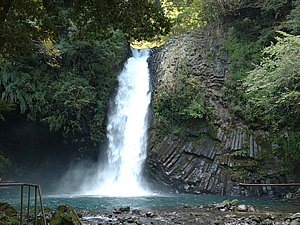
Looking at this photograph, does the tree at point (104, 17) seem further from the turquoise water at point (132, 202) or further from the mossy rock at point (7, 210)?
the turquoise water at point (132, 202)

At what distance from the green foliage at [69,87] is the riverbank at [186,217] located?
8.54 metres

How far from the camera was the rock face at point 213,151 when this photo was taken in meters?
12.4

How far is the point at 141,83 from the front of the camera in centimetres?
1834

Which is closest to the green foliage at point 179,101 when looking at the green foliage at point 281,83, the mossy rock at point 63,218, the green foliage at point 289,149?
the green foliage at point 281,83

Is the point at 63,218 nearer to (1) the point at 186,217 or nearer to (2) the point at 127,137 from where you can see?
(1) the point at 186,217

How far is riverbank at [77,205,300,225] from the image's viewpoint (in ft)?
21.0

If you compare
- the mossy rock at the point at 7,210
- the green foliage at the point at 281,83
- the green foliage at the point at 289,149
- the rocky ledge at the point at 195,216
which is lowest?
the rocky ledge at the point at 195,216

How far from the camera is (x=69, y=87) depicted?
46.7ft

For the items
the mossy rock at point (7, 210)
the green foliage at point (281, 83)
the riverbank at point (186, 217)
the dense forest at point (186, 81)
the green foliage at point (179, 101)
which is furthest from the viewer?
the green foliage at point (179, 101)

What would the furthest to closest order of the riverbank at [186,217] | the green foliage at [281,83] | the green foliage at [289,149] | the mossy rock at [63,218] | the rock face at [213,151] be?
the rock face at [213,151], the green foliage at [289,149], the green foliage at [281,83], the riverbank at [186,217], the mossy rock at [63,218]

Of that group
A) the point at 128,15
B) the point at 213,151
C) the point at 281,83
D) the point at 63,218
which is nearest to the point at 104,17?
the point at 128,15

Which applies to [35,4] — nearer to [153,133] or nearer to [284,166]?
[153,133]

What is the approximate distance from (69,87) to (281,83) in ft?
39.9

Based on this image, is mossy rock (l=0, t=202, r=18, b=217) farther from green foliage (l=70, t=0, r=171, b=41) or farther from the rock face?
the rock face
